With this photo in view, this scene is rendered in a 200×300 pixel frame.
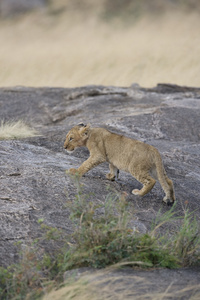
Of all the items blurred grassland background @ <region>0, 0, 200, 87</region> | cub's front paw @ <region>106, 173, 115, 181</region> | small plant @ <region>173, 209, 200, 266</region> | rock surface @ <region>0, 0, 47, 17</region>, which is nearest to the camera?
small plant @ <region>173, 209, 200, 266</region>

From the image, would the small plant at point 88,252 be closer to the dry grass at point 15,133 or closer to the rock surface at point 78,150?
the rock surface at point 78,150

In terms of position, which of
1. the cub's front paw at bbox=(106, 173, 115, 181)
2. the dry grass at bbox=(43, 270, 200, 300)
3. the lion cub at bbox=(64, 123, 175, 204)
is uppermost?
the lion cub at bbox=(64, 123, 175, 204)

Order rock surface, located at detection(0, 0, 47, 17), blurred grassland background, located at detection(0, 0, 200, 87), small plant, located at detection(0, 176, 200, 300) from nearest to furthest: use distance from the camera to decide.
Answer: small plant, located at detection(0, 176, 200, 300), blurred grassland background, located at detection(0, 0, 200, 87), rock surface, located at detection(0, 0, 47, 17)

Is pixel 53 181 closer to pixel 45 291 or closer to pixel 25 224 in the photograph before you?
pixel 25 224

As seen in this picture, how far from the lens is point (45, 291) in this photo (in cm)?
499

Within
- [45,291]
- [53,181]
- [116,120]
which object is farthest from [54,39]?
[45,291]

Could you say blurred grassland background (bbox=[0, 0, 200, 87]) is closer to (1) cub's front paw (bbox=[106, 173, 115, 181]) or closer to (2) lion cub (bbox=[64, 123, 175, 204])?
(2) lion cub (bbox=[64, 123, 175, 204])

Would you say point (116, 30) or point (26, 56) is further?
point (116, 30)

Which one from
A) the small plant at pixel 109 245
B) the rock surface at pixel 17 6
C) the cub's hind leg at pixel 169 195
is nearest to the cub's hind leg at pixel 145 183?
the cub's hind leg at pixel 169 195

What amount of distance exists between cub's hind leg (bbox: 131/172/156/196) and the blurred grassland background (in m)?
15.0

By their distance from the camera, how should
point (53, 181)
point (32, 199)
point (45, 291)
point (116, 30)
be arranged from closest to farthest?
point (45, 291) → point (32, 199) → point (53, 181) → point (116, 30)

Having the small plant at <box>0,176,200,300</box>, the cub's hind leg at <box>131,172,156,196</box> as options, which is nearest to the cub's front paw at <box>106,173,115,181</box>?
the cub's hind leg at <box>131,172,156,196</box>

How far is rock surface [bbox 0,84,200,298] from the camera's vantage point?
666 centimetres

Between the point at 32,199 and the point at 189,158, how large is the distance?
153 inches
